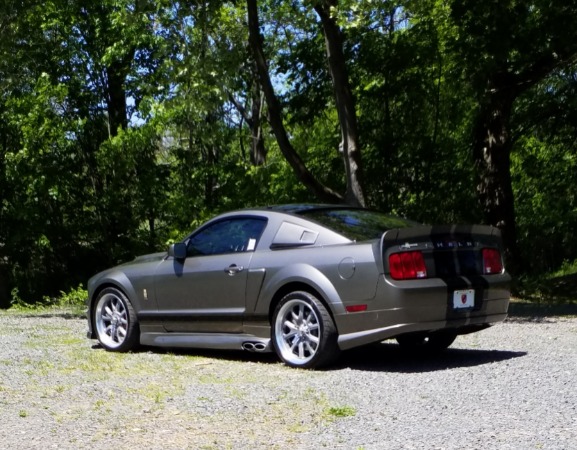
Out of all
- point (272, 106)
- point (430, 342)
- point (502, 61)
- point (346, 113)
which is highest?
point (502, 61)

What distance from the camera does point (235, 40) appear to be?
63.1ft

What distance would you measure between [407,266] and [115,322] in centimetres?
365

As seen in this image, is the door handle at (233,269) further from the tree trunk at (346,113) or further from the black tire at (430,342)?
the tree trunk at (346,113)

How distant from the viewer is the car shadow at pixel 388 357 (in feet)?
29.1

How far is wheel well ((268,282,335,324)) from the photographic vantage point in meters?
8.68

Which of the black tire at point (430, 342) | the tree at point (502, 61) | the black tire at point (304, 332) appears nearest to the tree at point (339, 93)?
the tree at point (502, 61)

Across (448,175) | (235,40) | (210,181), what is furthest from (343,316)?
(210,181)

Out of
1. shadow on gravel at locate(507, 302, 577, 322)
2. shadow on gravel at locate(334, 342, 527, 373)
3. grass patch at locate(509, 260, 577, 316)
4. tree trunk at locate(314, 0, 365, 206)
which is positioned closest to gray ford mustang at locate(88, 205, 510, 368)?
shadow on gravel at locate(334, 342, 527, 373)

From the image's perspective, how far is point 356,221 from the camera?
941 centimetres

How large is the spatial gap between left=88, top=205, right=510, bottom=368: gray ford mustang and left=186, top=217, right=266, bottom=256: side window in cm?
1

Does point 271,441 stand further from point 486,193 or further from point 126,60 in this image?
point 126,60

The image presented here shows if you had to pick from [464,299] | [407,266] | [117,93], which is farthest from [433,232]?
[117,93]

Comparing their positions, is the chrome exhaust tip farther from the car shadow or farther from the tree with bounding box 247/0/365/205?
the tree with bounding box 247/0/365/205

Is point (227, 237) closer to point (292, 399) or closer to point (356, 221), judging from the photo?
point (356, 221)
